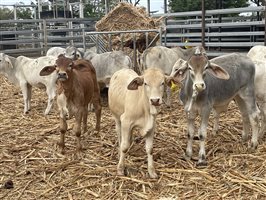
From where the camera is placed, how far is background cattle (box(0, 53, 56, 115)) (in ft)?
29.4

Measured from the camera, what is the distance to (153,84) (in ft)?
15.5

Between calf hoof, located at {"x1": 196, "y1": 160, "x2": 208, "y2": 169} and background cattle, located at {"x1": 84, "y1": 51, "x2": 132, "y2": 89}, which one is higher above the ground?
background cattle, located at {"x1": 84, "y1": 51, "x2": 132, "y2": 89}

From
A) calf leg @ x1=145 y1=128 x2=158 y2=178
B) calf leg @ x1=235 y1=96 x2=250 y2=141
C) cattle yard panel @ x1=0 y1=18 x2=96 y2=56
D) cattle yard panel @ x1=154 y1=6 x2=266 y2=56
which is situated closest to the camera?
calf leg @ x1=145 y1=128 x2=158 y2=178

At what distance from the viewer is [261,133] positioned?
655 cm

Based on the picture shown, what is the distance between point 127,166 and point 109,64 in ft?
14.1

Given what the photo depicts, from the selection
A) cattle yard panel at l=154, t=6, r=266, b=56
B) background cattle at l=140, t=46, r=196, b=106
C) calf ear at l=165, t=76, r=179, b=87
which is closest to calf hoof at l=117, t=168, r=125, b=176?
calf ear at l=165, t=76, r=179, b=87

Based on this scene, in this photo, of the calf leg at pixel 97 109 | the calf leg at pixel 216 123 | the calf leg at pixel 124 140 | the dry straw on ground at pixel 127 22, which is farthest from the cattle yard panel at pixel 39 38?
the calf leg at pixel 124 140

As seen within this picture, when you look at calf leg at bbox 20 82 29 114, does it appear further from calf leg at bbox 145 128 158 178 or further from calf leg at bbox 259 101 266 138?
calf leg at bbox 259 101 266 138

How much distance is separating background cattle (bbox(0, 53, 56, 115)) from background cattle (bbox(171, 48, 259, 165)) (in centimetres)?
383

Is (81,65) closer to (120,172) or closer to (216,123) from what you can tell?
(120,172)

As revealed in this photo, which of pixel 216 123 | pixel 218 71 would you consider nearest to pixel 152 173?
pixel 218 71

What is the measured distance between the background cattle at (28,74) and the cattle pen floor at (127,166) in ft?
4.22

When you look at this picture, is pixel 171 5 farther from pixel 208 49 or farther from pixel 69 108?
pixel 69 108

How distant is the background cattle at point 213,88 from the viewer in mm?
5328
